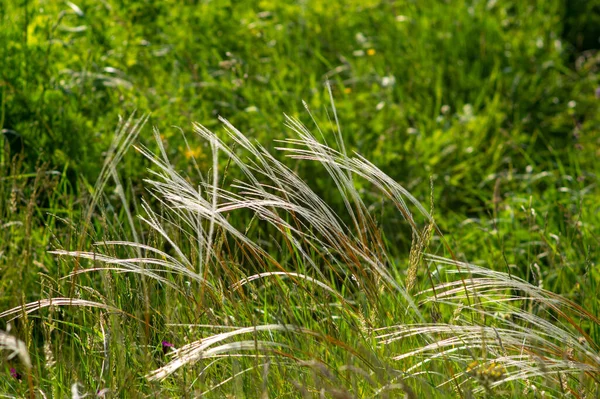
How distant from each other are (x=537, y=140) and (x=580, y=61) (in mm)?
969

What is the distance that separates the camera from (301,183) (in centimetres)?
174

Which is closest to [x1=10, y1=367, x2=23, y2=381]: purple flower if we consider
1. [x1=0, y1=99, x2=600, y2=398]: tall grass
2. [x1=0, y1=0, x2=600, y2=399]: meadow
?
[x1=0, y1=0, x2=600, y2=399]: meadow

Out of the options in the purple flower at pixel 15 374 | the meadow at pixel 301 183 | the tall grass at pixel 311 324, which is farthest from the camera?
the purple flower at pixel 15 374

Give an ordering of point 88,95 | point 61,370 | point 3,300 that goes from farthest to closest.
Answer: point 88,95
point 3,300
point 61,370

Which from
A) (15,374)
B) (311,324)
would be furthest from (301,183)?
(15,374)

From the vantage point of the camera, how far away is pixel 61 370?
186 centimetres

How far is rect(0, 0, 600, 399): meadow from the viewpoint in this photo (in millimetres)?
1845

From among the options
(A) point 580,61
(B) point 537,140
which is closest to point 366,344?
(B) point 537,140

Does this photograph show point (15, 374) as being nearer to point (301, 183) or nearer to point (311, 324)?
point (311, 324)

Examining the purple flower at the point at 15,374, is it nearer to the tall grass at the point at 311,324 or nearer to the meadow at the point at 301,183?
the meadow at the point at 301,183

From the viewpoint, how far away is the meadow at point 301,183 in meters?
1.84

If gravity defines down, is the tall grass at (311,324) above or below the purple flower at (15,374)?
above

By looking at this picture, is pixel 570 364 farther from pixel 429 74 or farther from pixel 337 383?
pixel 429 74

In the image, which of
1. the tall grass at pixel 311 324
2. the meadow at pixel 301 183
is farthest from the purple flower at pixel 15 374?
the tall grass at pixel 311 324
